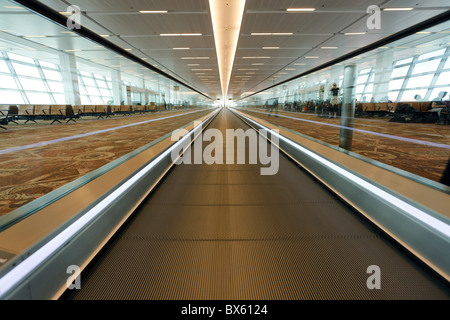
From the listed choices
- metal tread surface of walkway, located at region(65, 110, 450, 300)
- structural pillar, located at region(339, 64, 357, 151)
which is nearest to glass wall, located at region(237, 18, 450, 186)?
structural pillar, located at region(339, 64, 357, 151)

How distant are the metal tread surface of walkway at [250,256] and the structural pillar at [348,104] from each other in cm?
160

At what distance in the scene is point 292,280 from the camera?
4.51 feet

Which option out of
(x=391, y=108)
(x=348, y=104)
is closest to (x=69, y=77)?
(x=348, y=104)

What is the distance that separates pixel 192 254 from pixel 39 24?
44.1 ft

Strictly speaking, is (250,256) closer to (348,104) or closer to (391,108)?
(348,104)

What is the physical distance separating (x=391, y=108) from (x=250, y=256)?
14.5 metres

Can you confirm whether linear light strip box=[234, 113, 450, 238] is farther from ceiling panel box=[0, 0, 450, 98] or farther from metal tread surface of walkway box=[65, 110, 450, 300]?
ceiling panel box=[0, 0, 450, 98]

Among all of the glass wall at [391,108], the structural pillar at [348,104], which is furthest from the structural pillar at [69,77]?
the structural pillar at [348,104]

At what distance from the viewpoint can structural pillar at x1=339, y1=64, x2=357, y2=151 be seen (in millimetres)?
3647

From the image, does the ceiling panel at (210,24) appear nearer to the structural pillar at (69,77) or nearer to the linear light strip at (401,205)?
the structural pillar at (69,77)

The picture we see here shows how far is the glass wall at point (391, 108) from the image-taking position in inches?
147

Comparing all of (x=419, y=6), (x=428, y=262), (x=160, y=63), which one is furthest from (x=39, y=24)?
(x=419, y=6)

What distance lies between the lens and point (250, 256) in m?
1.60

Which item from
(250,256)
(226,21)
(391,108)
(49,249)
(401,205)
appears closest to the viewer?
(49,249)
